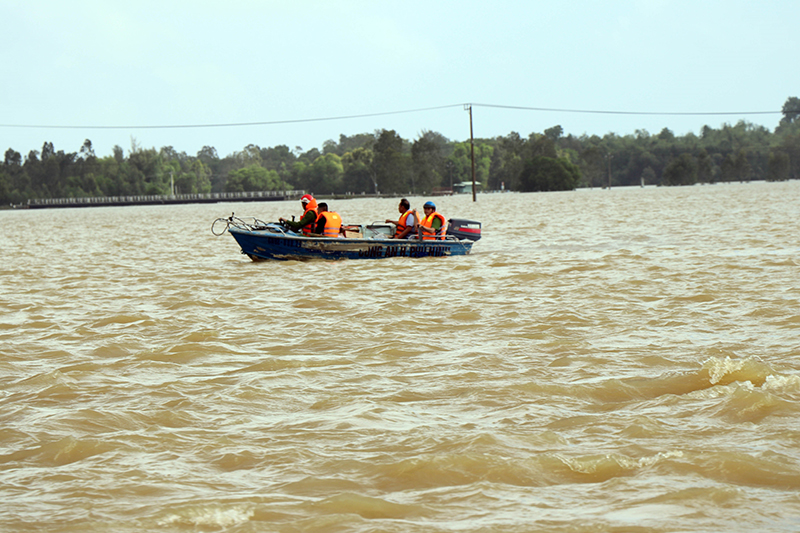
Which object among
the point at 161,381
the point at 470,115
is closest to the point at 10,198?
the point at 470,115

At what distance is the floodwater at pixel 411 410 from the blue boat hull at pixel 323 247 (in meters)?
6.46

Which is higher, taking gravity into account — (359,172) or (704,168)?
(359,172)

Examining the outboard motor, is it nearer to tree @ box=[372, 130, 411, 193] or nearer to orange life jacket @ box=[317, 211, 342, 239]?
orange life jacket @ box=[317, 211, 342, 239]

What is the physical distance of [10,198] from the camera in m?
181

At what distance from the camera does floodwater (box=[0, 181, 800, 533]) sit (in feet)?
15.2

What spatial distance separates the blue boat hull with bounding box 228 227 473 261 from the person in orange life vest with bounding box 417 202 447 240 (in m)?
0.38

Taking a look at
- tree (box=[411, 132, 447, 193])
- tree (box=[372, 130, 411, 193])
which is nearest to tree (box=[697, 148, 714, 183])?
tree (box=[411, 132, 447, 193])

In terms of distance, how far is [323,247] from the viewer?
66.9 ft

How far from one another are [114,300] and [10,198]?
18605cm

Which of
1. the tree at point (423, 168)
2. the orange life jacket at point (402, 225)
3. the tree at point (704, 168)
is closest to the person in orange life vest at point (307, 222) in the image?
the orange life jacket at point (402, 225)

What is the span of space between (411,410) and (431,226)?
50.1 feet

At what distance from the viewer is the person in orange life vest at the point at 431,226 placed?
21.4 metres

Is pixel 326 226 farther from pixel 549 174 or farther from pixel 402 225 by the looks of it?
pixel 549 174

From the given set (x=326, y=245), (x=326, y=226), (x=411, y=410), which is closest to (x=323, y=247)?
(x=326, y=245)
